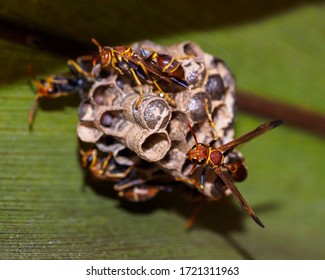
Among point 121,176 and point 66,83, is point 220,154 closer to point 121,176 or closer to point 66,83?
point 121,176

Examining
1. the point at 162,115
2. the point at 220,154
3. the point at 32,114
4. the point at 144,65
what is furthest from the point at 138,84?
the point at 32,114

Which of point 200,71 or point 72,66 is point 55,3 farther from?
point 200,71

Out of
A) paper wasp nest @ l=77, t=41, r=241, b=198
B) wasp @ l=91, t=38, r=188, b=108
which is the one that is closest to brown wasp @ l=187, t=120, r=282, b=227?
paper wasp nest @ l=77, t=41, r=241, b=198

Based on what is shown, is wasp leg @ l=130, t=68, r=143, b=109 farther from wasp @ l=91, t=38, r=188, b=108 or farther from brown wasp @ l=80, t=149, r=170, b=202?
brown wasp @ l=80, t=149, r=170, b=202

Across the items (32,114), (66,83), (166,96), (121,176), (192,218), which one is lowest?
(192,218)

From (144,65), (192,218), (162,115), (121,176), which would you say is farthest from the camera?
(192,218)

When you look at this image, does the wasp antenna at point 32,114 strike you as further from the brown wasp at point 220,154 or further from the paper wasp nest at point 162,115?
the brown wasp at point 220,154

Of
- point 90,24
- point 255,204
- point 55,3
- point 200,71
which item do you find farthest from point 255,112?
point 55,3

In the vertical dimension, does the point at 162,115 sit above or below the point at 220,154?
above

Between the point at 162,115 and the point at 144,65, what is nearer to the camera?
the point at 162,115
